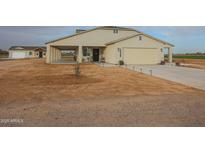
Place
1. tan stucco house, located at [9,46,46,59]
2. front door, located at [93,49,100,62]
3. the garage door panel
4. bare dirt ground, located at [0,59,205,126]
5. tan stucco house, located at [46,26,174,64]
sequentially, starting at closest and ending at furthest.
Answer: bare dirt ground, located at [0,59,205,126] → tan stucco house, located at [46,26,174,64] → front door, located at [93,49,100,62] → the garage door panel → tan stucco house, located at [9,46,46,59]

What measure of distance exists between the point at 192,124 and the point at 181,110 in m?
0.94

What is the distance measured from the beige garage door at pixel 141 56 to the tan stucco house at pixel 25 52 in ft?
128

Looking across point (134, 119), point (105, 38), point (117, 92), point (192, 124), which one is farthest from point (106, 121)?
point (105, 38)

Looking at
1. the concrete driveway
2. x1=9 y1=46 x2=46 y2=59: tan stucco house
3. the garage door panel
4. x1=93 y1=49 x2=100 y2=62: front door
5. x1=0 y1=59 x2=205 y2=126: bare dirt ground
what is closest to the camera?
x1=0 y1=59 x2=205 y2=126: bare dirt ground

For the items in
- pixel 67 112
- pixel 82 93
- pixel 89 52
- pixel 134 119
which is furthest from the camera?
pixel 89 52

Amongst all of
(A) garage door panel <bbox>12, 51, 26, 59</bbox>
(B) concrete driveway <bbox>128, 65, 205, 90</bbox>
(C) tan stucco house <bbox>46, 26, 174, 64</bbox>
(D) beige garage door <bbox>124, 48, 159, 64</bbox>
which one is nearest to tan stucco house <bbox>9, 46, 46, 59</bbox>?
(A) garage door panel <bbox>12, 51, 26, 59</bbox>

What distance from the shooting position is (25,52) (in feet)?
176

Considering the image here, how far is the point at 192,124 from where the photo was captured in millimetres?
4328

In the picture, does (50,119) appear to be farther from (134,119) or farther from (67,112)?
(134,119)

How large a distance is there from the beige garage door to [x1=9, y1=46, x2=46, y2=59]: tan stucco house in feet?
128

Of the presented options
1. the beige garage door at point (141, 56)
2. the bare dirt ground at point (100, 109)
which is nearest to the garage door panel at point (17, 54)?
the beige garage door at point (141, 56)

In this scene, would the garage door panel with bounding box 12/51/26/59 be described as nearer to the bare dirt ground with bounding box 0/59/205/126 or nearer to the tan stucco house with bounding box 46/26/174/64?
the tan stucco house with bounding box 46/26/174/64

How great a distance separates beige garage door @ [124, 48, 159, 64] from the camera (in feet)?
74.8

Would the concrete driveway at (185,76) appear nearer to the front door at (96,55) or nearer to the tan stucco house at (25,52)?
the front door at (96,55)
